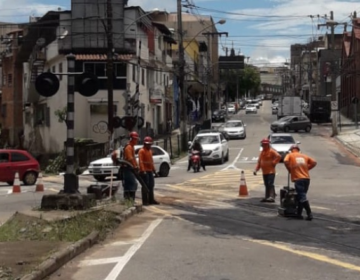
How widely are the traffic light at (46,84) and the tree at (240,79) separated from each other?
391ft

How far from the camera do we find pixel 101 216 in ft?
45.5

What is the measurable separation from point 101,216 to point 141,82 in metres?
41.3

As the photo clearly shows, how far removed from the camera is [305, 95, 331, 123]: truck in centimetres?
7550

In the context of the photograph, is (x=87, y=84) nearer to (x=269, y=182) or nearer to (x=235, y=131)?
(x=269, y=182)

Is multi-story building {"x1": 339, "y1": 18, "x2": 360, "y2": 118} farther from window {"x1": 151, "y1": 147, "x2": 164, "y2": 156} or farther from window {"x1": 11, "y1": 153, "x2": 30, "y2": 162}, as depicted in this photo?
window {"x1": 11, "y1": 153, "x2": 30, "y2": 162}

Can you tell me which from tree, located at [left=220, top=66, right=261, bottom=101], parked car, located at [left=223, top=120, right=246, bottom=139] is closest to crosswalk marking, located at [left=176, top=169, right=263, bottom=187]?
parked car, located at [left=223, top=120, right=246, bottom=139]

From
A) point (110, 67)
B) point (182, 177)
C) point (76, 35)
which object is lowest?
point (182, 177)

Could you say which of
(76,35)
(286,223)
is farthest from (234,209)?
(76,35)

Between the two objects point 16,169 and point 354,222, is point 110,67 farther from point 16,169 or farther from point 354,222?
point 354,222

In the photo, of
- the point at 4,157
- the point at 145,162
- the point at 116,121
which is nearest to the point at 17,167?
the point at 4,157

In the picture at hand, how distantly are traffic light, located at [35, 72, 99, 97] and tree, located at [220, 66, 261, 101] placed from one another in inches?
4673

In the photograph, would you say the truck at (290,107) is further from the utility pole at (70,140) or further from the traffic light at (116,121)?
the utility pole at (70,140)

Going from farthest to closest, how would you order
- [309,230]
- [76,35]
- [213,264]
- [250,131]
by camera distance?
1. [250,131]
2. [76,35]
3. [309,230]
4. [213,264]

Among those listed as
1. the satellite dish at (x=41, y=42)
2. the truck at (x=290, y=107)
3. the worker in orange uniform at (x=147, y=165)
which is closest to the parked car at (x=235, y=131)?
the satellite dish at (x=41, y=42)
